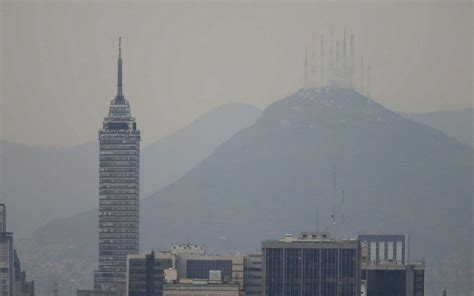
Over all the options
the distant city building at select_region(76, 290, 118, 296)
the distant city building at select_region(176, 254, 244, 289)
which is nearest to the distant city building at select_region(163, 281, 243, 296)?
the distant city building at select_region(176, 254, 244, 289)

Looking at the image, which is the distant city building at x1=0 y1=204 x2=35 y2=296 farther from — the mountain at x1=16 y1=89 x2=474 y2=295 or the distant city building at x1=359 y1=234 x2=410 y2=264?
the distant city building at x1=359 y1=234 x2=410 y2=264

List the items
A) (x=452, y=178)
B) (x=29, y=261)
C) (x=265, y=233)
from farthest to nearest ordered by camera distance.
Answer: (x=452, y=178)
(x=265, y=233)
(x=29, y=261)

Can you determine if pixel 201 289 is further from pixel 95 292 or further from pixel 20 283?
pixel 95 292

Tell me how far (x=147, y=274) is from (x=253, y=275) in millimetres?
9872

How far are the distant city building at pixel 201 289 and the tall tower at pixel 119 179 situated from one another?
42661 mm

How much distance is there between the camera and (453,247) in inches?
6240

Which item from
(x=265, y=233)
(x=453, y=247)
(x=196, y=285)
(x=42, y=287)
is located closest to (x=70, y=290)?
(x=42, y=287)

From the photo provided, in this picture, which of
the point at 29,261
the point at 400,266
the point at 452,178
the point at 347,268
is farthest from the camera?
the point at 452,178

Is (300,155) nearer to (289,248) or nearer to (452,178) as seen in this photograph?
(452,178)

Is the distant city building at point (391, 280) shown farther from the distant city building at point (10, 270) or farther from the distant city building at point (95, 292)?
the distant city building at point (95, 292)

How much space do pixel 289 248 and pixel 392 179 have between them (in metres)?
72.7

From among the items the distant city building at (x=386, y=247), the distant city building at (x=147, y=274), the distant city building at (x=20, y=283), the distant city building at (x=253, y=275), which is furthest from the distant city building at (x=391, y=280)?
the distant city building at (x=20, y=283)

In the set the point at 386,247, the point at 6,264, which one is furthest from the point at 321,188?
the point at 6,264

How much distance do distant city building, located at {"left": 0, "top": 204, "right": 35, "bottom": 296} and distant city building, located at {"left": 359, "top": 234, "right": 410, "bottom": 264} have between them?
1690cm
